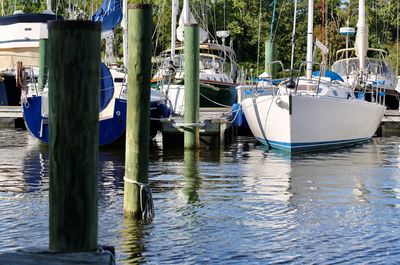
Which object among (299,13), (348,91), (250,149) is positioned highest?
(299,13)

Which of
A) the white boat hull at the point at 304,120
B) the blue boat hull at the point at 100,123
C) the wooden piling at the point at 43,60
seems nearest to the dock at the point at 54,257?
the white boat hull at the point at 304,120

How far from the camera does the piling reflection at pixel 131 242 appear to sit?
27.4 feet

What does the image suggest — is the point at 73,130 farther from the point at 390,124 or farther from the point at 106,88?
the point at 390,124

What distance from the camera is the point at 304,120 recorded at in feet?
65.5

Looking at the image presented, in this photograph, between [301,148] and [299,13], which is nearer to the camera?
[301,148]

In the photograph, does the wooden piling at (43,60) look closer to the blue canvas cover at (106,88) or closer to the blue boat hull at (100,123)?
the blue boat hull at (100,123)

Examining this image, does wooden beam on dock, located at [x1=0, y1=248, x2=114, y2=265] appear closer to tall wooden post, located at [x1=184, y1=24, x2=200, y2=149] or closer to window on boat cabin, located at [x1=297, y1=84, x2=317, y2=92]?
tall wooden post, located at [x1=184, y1=24, x2=200, y2=149]

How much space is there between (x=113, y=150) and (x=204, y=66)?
48.3 feet

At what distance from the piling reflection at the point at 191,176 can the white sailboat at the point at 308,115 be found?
2.18m

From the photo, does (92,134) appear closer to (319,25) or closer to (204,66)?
(204,66)

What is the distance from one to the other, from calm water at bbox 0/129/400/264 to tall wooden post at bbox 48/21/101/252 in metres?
2.33

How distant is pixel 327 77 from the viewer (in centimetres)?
2509

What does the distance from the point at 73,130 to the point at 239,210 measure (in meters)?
5.61

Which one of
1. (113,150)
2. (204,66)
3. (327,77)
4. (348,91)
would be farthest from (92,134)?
(204,66)
